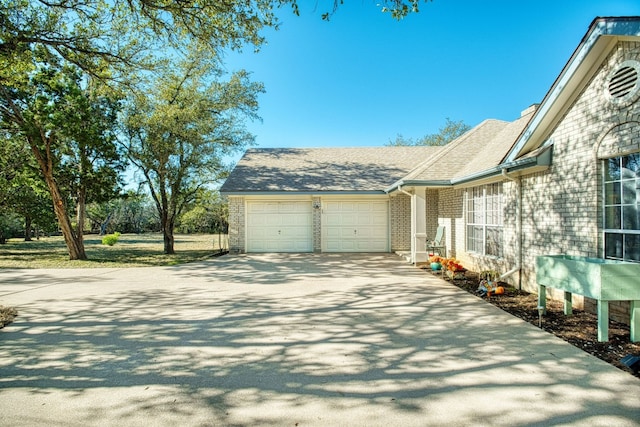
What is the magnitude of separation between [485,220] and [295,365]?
7688mm

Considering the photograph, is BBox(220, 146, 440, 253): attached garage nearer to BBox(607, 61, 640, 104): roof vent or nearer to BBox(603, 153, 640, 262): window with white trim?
BBox(603, 153, 640, 262): window with white trim

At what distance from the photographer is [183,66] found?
55.5 feet

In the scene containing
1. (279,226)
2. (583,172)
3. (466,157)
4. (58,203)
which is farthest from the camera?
(279,226)

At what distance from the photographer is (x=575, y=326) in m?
5.21

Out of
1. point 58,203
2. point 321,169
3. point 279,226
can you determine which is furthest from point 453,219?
point 58,203

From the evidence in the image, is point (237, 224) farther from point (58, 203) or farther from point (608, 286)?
point (608, 286)

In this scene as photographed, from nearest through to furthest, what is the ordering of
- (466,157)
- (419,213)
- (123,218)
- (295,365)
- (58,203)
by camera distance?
(295,365)
(419,213)
(466,157)
(58,203)
(123,218)

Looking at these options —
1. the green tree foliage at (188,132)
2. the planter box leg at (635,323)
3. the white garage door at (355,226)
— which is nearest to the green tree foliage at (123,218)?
the green tree foliage at (188,132)

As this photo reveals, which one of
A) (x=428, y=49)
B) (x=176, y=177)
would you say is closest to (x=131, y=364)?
(x=176, y=177)

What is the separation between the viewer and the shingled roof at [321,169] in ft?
51.2

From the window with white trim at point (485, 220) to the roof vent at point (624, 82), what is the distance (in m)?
3.89

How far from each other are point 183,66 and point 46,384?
53.5 ft

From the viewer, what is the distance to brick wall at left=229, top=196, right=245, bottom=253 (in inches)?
627

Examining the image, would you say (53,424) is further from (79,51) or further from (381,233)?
(381,233)
